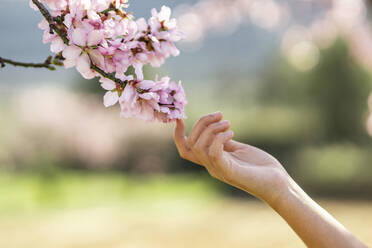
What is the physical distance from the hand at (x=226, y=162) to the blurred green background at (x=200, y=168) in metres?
3.13

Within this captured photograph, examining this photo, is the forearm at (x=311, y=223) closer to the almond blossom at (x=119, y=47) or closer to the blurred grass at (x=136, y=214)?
the almond blossom at (x=119, y=47)

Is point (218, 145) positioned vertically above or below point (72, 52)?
below

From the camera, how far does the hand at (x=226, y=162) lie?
0.84 meters

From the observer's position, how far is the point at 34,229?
4418 millimetres

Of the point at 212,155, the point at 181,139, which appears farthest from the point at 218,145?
the point at 181,139

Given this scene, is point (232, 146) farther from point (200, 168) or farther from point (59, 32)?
point (200, 168)

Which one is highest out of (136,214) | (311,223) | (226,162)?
(136,214)

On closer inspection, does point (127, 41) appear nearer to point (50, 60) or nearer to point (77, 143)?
point (50, 60)

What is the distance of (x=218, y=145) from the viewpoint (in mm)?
827

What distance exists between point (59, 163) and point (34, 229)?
169cm

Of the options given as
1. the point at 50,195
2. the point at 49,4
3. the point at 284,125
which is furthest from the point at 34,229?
the point at 49,4

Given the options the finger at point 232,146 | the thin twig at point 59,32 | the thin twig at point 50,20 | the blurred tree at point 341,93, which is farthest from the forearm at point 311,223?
the blurred tree at point 341,93

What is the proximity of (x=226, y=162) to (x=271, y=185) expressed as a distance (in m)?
0.10

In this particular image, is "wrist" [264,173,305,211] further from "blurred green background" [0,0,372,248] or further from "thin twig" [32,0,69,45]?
"blurred green background" [0,0,372,248]
